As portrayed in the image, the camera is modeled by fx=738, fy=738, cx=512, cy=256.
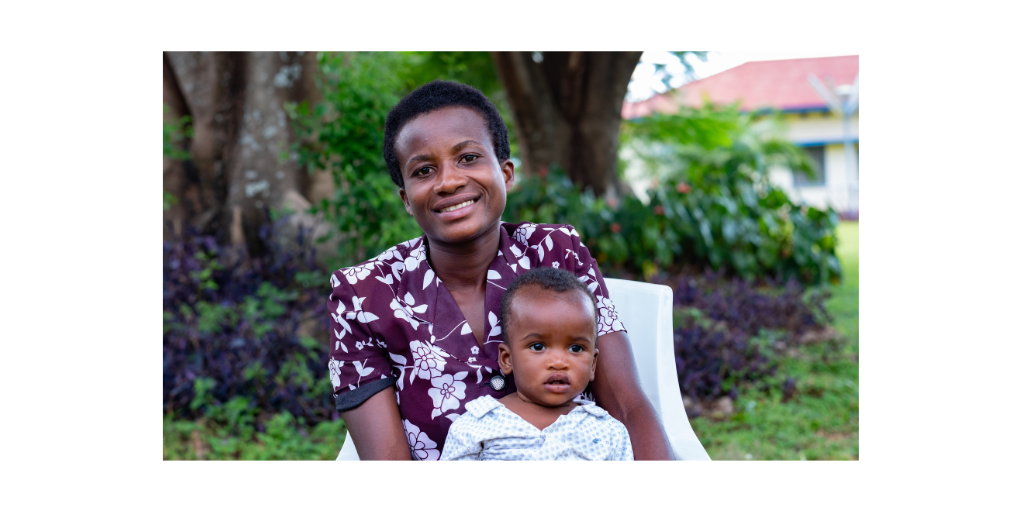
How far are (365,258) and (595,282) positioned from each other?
255cm

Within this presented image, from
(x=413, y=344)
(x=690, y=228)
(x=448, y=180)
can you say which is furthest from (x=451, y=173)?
(x=690, y=228)

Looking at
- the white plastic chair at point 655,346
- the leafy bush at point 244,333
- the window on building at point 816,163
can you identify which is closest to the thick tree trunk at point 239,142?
the leafy bush at point 244,333

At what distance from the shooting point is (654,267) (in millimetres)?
5906

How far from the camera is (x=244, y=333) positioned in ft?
13.3

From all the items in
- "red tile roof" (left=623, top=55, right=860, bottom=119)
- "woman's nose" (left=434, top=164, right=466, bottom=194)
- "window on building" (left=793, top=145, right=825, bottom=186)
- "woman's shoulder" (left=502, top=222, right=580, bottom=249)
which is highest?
"red tile roof" (left=623, top=55, right=860, bottom=119)

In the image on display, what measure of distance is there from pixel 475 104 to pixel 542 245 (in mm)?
410

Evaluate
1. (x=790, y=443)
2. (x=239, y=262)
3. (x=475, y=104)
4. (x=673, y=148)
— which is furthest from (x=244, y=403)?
(x=673, y=148)

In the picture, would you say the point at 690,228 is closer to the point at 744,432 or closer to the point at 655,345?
the point at 744,432

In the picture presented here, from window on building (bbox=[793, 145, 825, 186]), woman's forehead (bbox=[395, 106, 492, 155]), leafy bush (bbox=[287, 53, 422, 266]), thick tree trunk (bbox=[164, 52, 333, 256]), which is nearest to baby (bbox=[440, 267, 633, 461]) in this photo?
woman's forehead (bbox=[395, 106, 492, 155])

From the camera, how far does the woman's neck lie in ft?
6.17

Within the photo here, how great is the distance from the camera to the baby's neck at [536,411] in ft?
5.64

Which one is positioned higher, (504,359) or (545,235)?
(545,235)

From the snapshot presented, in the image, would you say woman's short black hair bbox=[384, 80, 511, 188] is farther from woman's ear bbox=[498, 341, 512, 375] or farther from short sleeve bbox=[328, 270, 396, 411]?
woman's ear bbox=[498, 341, 512, 375]
